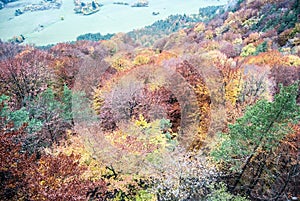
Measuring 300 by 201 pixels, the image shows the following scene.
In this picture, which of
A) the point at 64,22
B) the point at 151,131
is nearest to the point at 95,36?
the point at 64,22

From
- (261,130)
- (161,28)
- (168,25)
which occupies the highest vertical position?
(261,130)

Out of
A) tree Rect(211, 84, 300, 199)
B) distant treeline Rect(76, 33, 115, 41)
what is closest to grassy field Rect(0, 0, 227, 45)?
distant treeline Rect(76, 33, 115, 41)

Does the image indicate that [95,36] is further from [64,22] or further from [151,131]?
[151,131]

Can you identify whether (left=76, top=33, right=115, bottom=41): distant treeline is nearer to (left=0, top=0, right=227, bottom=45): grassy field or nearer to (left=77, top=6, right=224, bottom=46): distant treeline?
(left=77, top=6, right=224, bottom=46): distant treeline

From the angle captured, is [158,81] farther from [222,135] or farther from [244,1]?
[244,1]

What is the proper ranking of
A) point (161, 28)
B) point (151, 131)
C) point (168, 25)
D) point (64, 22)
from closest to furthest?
point (151, 131)
point (64, 22)
point (161, 28)
point (168, 25)

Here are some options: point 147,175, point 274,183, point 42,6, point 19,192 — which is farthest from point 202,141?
point 42,6

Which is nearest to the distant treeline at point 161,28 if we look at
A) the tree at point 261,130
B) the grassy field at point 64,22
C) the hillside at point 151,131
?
the grassy field at point 64,22
